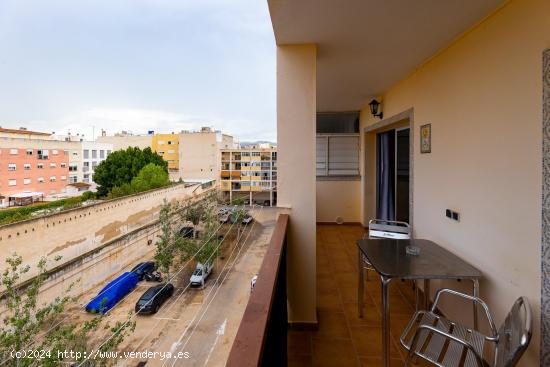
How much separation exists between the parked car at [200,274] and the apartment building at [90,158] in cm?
292

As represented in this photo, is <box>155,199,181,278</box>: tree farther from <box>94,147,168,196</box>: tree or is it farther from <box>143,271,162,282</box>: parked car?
<box>94,147,168,196</box>: tree

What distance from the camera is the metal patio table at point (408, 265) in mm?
1753

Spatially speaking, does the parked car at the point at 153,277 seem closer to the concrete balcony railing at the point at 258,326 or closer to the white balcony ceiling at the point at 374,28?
the concrete balcony railing at the point at 258,326

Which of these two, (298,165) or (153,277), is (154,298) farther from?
(298,165)

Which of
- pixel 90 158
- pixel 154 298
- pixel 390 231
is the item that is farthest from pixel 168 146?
pixel 154 298

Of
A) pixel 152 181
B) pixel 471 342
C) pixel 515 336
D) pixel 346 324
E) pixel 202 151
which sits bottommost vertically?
pixel 346 324

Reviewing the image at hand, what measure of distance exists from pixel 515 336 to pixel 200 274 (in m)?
1.50

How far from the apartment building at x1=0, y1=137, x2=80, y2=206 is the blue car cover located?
147 centimetres

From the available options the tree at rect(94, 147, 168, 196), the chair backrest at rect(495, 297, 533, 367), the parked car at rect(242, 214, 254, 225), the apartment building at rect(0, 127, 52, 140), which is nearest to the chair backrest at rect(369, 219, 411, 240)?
the parked car at rect(242, 214, 254, 225)

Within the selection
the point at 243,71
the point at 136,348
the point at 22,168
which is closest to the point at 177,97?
the point at 243,71

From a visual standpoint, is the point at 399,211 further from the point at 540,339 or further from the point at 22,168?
the point at 22,168

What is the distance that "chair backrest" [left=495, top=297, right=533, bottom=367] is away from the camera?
45.2 inches

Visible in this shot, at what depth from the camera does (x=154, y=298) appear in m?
1.37

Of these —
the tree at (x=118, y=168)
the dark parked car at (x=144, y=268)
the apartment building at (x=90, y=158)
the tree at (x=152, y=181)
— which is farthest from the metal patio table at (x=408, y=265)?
the apartment building at (x=90, y=158)
